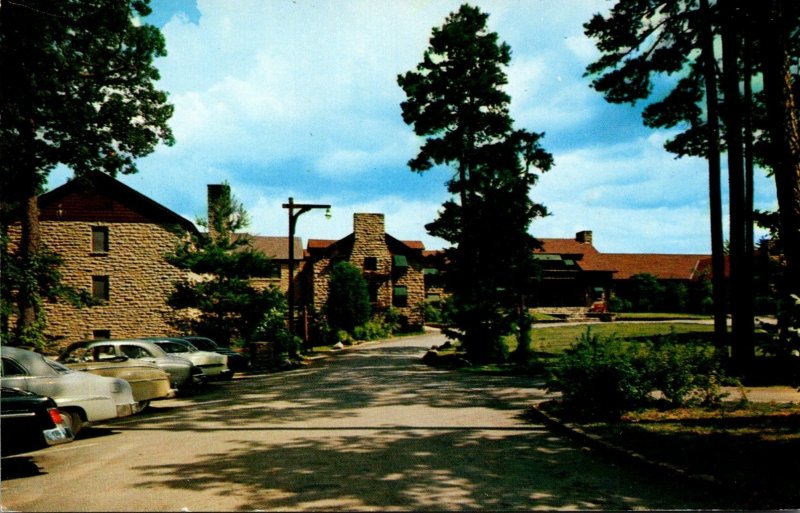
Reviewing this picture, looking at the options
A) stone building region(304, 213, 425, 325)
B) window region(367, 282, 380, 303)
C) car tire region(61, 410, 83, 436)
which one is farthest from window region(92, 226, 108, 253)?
car tire region(61, 410, 83, 436)

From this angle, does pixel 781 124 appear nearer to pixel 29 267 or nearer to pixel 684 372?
pixel 684 372

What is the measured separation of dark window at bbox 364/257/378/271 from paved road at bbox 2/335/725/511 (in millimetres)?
31742

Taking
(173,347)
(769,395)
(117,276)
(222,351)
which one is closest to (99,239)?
(117,276)

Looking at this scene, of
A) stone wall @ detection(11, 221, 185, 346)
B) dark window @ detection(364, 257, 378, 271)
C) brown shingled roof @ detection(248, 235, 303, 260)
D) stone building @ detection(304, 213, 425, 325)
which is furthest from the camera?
brown shingled roof @ detection(248, 235, 303, 260)

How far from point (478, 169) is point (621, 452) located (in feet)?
58.6

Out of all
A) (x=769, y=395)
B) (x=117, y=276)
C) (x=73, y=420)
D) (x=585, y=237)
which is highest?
(x=585, y=237)

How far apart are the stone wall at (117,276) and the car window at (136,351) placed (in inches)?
678

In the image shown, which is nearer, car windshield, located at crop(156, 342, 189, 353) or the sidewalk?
the sidewalk

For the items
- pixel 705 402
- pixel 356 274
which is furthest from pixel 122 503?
pixel 356 274

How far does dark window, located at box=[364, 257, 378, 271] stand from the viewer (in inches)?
1722

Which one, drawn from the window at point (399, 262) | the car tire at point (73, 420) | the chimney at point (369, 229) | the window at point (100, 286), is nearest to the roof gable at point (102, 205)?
the window at point (100, 286)

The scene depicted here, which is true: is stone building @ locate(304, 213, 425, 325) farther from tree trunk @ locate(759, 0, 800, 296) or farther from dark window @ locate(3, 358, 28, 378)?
tree trunk @ locate(759, 0, 800, 296)

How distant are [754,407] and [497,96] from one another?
17428mm

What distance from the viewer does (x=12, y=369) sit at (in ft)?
24.8
